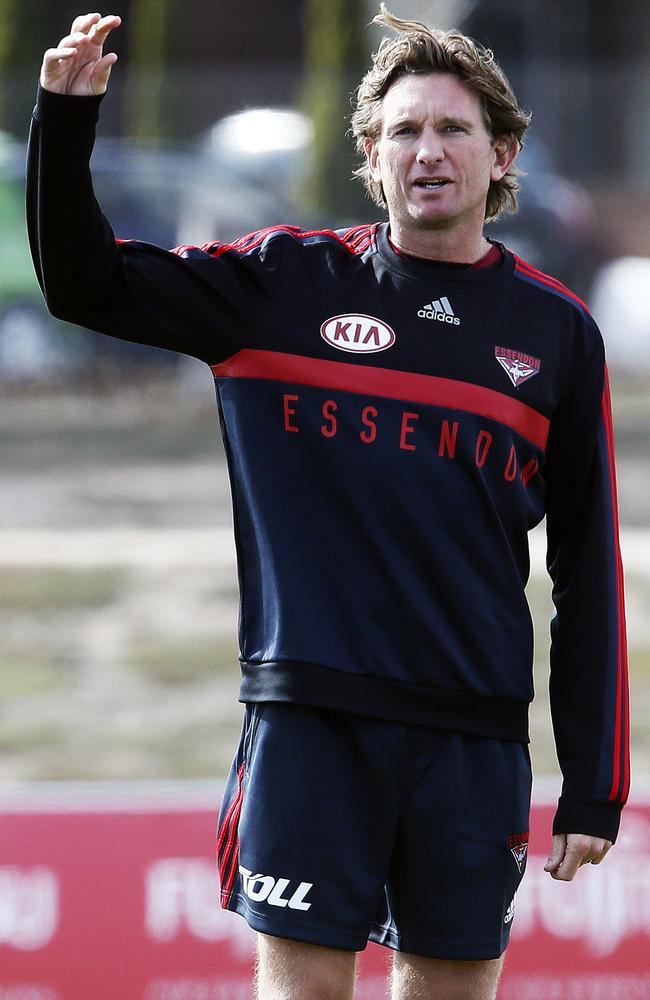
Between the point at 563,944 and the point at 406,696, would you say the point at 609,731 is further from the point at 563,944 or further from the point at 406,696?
the point at 563,944

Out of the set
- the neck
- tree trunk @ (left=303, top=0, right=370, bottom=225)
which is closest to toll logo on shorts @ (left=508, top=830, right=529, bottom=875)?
the neck

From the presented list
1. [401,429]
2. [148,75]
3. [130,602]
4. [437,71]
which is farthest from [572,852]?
[148,75]

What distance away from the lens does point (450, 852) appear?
254 cm

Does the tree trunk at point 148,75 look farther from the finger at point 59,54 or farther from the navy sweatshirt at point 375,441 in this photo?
the finger at point 59,54

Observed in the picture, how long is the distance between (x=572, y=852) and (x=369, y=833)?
0.41 m

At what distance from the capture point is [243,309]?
8.46 ft

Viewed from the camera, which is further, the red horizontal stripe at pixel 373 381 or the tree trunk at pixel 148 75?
the tree trunk at pixel 148 75

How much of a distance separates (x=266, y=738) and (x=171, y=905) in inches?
59.8

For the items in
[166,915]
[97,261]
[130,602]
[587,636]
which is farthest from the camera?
[130,602]

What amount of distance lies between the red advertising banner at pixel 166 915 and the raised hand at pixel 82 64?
6.98ft

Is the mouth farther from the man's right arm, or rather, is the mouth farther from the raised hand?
the raised hand

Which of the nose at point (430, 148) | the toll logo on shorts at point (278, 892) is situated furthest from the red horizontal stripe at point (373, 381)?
the toll logo on shorts at point (278, 892)

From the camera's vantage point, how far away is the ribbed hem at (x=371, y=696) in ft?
8.23

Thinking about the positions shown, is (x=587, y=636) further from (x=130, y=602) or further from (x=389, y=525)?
(x=130, y=602)
